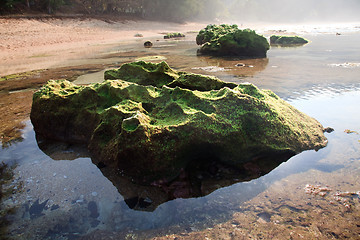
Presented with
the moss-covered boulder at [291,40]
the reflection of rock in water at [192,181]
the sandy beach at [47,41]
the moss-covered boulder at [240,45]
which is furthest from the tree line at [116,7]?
the reflection of rock in water at [192,181]

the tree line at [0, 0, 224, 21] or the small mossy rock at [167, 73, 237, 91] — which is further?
the tree line at [0, 0, 224, 21]

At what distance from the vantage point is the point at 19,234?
2.86 m

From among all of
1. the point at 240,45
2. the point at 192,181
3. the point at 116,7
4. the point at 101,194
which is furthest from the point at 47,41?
the point at 116,7

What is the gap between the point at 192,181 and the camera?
3662 millimetres

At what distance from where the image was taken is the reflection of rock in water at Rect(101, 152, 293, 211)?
11.2 feet

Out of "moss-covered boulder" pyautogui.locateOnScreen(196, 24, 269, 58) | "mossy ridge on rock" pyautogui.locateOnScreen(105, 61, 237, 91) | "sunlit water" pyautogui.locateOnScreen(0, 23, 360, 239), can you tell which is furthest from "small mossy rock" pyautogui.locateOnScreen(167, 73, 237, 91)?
"moss-covered boulder" pyautogui.locateOnScreen(196, 24, 269, 58)

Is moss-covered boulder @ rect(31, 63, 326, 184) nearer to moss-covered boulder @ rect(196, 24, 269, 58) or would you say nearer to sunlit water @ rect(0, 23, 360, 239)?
sunlit water @ rect(0, 23, 360, 239)

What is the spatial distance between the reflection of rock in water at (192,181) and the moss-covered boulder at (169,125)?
9cm

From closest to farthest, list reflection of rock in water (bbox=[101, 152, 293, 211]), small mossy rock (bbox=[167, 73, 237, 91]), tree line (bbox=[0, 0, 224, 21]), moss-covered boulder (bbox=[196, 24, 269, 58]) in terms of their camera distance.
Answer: reflection of rock in water (bbox=[101, 152, 293, 211])
small mossy rock (bbox=[167, 73, 237, 91])
moss-covered boulder (bbox=[196, 24, 269, 58])
tree line (bbox=[0, 0, 224, 21])

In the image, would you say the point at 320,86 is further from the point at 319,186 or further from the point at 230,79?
the point at 319,186

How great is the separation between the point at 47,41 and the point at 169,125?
82.5 ft

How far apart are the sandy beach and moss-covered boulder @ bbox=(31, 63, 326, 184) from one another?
32.1ft

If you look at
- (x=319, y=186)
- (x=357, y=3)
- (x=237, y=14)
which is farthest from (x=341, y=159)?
(x=357, y=3)

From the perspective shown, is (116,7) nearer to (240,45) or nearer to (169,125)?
(240,45)
